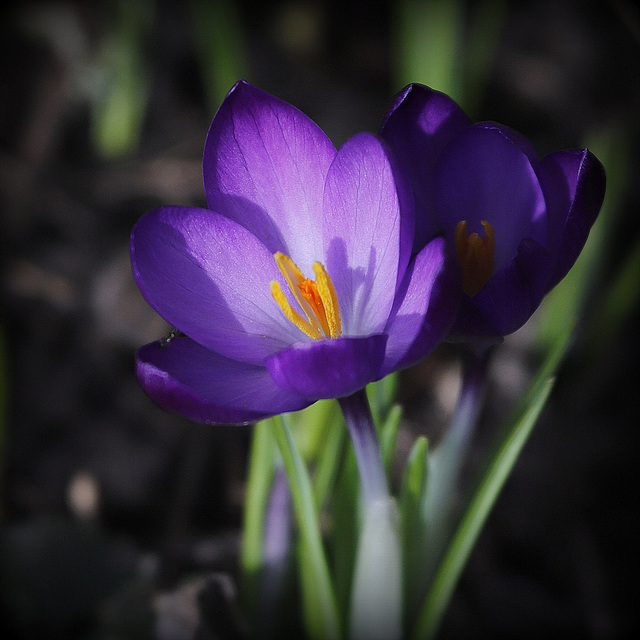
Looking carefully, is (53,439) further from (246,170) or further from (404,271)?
(404,271)

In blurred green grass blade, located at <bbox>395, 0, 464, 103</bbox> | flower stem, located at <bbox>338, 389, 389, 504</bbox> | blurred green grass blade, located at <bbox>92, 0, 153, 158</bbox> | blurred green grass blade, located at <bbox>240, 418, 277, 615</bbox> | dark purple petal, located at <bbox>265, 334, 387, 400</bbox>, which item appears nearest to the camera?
dark purple petal, located at <bbox>265, 334, 387, 400</bbox>

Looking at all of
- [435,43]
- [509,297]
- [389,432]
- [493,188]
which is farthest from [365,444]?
[435,43]

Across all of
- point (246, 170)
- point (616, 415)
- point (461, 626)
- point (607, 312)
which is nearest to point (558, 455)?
point (616, 415)

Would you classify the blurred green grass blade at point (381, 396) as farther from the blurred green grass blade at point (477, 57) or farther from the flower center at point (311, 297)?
the blurred green grass blade at point (477, 57)

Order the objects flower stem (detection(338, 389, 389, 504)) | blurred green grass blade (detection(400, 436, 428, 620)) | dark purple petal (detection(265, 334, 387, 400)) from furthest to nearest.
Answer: blurred green grass blade (detection(400, 436, 428, 620)) → flower stem (detection(338, 389, 389, 504)) → dark purple petal (detection(265, 334, 387, 400))

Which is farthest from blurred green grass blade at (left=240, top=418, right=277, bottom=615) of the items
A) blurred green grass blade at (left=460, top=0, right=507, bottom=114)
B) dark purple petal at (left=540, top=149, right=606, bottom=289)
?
blurred green grass blade at (left=460, top=0, right=507, bottom=114)

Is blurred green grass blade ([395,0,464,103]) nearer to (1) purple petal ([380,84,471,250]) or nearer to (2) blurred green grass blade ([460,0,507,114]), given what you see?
(2) blurred green grass blade ([460,0,507,114])

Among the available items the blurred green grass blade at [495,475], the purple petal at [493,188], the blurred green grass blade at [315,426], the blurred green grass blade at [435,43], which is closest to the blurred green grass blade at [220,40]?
the blurred green grass blade at [435,43]
